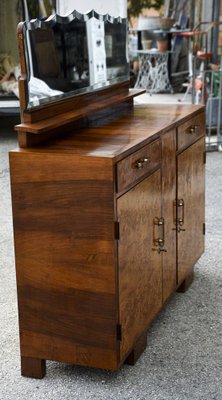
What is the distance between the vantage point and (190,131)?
11.9 feet

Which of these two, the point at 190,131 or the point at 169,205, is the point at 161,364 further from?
the point at 190,131

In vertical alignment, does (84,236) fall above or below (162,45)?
above

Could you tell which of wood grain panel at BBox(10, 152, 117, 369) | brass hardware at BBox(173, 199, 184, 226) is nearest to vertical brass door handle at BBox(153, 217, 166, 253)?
brass hardware at BBox(173, 199, 184, 226)

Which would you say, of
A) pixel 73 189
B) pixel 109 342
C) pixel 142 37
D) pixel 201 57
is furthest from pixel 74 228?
pixel 142 37

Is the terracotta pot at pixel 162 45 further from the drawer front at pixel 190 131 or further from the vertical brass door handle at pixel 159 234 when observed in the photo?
the vertical brass door handle at pixel 159 234

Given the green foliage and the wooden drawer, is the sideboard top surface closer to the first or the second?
the wooden drawer

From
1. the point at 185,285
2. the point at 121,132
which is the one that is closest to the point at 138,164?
the point at 121,132

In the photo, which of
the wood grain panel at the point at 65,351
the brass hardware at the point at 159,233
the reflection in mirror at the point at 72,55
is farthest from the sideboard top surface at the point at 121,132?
the wood grain panel at the point at 65,351

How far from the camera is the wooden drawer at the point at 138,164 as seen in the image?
2678 mm

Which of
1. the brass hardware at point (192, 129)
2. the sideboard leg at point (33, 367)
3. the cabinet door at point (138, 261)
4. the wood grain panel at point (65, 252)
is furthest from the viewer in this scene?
the brass hardware at point (192, 129)

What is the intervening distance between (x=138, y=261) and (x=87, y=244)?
1.09 feet

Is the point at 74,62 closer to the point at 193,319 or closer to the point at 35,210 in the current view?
the point at 35,210

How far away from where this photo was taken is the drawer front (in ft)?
11.4

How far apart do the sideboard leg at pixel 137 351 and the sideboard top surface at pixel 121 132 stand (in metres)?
0.86
